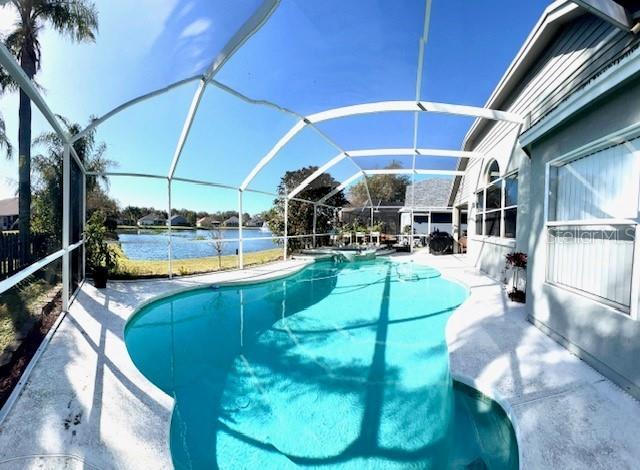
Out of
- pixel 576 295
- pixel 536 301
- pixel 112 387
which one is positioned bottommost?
pixel 112 387

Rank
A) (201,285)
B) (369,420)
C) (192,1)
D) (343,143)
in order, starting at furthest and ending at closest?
(343,143), (201,285), (192,1), (369,420)

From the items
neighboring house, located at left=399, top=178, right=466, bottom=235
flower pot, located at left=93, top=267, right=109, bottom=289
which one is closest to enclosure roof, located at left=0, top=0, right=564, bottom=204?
flower pot, located at left=93, top=267, right=109, bottom=289

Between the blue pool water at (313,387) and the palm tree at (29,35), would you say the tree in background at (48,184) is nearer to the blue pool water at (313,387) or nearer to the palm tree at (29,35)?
the palm tree at (29,35)

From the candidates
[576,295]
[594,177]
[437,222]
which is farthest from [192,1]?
[437,222]

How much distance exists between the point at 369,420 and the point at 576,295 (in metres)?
2.89

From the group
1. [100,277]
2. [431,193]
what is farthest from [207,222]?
[431,193]

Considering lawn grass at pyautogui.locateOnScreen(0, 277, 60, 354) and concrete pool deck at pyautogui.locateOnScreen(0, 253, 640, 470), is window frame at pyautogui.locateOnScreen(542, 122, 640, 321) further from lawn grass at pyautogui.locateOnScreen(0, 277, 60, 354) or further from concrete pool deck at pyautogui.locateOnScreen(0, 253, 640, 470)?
lawn grass at pyautogui.locateOnScreen(0, 277, 60, 354)

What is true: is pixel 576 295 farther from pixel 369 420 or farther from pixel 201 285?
pixel 201 285

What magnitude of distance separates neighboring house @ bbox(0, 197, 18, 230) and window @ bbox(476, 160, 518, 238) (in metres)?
9.14

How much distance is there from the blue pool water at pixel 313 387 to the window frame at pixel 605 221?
1.64 m

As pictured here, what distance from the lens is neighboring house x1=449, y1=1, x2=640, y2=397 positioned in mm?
3141

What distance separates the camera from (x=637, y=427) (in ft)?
8.21

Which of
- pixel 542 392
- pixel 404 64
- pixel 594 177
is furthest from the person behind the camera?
pixel 404 64

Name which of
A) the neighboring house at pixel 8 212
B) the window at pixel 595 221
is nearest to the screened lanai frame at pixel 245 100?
the neighboring house at pixel 8 212
